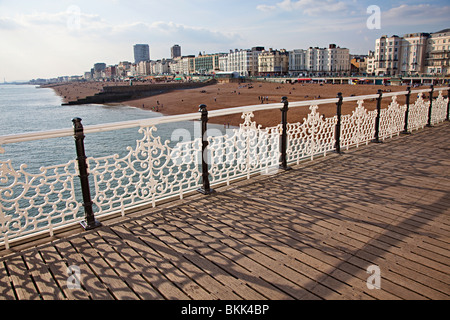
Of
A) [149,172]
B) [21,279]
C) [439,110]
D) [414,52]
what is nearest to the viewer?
[21,279]

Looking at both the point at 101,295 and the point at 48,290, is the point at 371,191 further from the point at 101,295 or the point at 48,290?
the point at 48,290

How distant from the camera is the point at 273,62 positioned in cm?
13575

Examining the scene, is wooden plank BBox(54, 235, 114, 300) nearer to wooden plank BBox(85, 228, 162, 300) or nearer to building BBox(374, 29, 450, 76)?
wooden plank BBox(85, 228, 162, 300)

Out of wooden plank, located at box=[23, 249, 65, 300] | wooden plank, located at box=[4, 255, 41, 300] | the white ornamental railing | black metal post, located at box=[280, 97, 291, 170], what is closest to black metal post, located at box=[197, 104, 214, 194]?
the white ornamental railing

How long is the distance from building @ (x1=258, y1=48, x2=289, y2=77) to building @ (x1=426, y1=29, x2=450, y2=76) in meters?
54.1

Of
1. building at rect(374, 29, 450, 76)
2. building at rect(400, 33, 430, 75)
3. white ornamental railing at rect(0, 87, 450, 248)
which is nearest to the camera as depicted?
white ornamental railing at rect(0, 87, 450, 248)

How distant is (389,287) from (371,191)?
269 centimetres

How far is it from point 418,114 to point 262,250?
10.2 m

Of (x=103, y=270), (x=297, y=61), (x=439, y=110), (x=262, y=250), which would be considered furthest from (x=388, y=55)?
(x=103, y=270)

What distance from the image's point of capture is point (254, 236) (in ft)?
12.5

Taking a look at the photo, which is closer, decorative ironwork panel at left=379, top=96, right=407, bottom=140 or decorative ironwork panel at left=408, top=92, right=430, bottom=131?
decorative ironwork panel at left=379, top=96, right=407, bottom=140

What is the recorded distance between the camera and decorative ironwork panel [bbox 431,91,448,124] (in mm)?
12042
